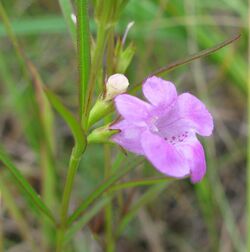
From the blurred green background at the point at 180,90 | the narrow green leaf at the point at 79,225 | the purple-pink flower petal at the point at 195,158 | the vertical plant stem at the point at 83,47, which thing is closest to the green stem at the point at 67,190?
the narrow green leaf at the point at 79,225

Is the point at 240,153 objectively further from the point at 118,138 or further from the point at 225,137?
the point at 118,138

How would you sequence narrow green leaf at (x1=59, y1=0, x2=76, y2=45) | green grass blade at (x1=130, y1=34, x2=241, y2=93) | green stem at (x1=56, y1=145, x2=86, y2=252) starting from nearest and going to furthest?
green grass blade at (x1=130, y1=34, x2=241, y2=93), green stem at (x1=56, y1=145, x2=86, y2=252), narrow green leaf at (x1=59, y1=0, x2=76, y2=45)

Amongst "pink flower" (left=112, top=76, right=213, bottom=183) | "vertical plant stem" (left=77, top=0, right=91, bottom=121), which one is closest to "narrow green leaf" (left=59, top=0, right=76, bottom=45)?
"vertical plant stem" (left=77, top=0, right=91, bottom=121)

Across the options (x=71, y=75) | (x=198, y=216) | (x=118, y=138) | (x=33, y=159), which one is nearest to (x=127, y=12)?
(x=71, y=75)

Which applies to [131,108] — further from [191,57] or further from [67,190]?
[67,190]

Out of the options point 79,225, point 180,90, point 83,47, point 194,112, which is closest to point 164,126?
point 194,112

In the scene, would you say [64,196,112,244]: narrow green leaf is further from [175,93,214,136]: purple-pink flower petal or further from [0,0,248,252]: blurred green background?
[0,0,248,252]: blurred green background

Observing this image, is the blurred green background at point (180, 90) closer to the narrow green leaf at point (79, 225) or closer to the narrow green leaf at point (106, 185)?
the narrow green leaf at point (79, 225)
